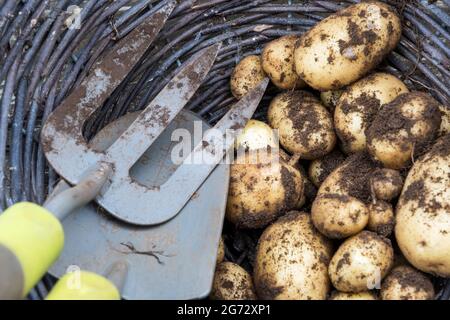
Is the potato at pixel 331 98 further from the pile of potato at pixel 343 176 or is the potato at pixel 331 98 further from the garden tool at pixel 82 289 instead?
the garden tool at pixel 82 289

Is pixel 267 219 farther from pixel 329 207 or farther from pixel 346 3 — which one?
pixel 346 3

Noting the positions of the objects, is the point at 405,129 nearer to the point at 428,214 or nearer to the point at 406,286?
the point at 428,214

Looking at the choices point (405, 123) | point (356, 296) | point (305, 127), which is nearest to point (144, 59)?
point (305, 127)

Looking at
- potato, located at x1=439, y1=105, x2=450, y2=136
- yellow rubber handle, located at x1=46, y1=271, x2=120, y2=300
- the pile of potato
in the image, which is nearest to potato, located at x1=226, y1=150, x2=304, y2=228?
the pile of potato

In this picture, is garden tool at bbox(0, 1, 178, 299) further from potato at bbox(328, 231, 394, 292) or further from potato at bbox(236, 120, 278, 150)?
potato at bbox(328, 231, 394, 292)

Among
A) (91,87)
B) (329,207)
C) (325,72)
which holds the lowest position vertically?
(329,207)

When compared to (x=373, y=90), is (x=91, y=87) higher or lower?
higher

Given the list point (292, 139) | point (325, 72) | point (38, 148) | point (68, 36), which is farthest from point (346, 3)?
point (38, 148)
